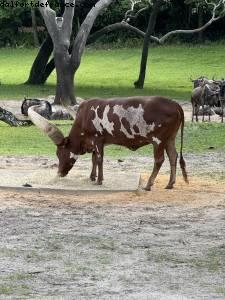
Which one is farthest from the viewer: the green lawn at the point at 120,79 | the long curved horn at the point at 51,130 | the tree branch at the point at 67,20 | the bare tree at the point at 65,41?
the bare tree at the point at 65,41

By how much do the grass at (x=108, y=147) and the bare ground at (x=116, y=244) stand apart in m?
4.21

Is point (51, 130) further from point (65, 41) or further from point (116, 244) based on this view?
point (65, 41)

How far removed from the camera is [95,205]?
1135cm

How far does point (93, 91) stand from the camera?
36.6 meters

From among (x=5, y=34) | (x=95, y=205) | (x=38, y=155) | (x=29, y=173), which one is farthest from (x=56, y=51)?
(x=5, y=34)

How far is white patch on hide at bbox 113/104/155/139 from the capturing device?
12.5 m

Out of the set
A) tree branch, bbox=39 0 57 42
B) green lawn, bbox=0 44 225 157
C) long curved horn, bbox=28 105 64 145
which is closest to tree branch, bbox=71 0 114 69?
tree branch, bbox=39 0 57 42

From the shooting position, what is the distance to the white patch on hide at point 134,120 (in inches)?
491

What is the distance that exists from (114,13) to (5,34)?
936 cm

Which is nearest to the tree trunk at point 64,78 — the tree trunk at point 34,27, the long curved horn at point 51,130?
the long curved horn at point 51,130

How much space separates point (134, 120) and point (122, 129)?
0.22 meters

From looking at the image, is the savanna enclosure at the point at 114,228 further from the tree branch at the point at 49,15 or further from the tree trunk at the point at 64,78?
the tree branch at the point at 49,15


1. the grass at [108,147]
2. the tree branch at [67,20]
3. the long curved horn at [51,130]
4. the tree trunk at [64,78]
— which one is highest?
the long curved horn at [51,130]

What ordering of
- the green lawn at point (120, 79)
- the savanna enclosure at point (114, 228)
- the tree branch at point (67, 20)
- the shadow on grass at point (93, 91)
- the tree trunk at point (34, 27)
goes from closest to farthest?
1. the savanna enclosure at point (114, 228)
2. the green lawn at point (120, 79)
3. the tree branch at point (67, 20)
4. the shadow on grass at point (93, 91)
5. the tree trunk at point (34, 27)
